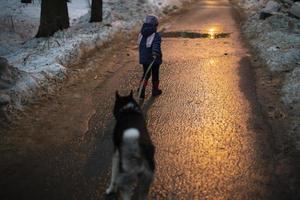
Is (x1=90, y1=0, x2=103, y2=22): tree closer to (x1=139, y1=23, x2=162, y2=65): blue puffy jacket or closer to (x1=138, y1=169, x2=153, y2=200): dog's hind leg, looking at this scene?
(x1=139, y1=23, x2=162, y2=65): blue puffy jacket

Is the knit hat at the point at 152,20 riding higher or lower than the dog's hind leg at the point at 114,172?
higher

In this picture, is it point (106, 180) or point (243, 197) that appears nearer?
point (243, 197)

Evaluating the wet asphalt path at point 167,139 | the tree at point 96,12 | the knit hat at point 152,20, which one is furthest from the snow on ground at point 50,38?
the knit hat at point 152,20

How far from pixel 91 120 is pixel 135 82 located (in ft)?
8.40

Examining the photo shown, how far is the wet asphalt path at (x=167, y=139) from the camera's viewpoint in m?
5.74

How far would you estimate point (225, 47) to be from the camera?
46.5ft

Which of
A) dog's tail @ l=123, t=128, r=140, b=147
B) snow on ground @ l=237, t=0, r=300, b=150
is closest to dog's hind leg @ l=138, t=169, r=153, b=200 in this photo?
dog's tail @ l=123, t=128, r=140, b=147

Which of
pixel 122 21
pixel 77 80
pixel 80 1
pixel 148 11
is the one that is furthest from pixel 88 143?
pixel 80 1

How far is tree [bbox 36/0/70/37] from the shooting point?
14445 millimetres

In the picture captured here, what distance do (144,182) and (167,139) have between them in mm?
2366

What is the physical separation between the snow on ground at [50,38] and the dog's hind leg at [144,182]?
3995 mm

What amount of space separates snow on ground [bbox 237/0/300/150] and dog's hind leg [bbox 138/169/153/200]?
2.88 meters

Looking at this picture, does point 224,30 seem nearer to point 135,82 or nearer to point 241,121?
point 135,82

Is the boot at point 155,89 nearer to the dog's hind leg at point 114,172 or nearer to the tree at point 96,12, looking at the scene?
the dog's hind leg at point 114,172
